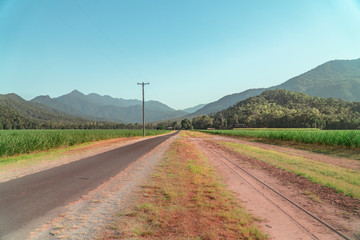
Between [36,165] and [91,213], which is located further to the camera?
[36,165]

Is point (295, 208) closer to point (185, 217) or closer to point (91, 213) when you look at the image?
point (185, 217)

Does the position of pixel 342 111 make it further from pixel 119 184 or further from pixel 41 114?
→ pixel 41 114

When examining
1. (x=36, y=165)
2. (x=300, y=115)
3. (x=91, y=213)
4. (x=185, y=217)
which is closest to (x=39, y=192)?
(x=91, y=213)

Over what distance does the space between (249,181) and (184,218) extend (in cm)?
481

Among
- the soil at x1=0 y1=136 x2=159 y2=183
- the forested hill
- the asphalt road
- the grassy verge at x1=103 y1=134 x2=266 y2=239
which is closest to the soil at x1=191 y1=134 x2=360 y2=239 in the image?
the grassy verge at x1=103 y1=134 x2=266 y2=239

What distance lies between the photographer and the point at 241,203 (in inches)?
222

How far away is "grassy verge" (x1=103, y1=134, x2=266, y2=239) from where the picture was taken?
378 cm

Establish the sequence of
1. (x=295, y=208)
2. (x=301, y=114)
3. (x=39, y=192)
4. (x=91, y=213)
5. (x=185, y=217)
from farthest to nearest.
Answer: (x=301, y=114)
(x=39, y=192)
(x=295, y=208)
(x=91, y=213)
(x=185, y=217)

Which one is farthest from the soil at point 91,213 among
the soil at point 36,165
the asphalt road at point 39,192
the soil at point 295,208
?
the soil at point 36,165

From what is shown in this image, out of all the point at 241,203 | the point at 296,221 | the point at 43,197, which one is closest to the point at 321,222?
the point at 296,221

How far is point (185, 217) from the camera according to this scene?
14.9ft

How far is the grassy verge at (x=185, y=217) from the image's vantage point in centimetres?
378

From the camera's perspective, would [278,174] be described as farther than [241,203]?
Yes

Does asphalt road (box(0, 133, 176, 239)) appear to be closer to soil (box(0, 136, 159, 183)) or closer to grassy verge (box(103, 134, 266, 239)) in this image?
soil (box(0, 136, 159, 183))
